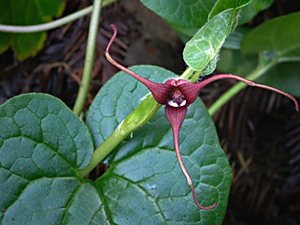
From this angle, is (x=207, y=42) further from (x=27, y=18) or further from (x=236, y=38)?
(x=27, y=18)

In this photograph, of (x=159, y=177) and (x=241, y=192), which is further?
(x=241, y=192)

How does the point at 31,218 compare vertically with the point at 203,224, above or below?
above

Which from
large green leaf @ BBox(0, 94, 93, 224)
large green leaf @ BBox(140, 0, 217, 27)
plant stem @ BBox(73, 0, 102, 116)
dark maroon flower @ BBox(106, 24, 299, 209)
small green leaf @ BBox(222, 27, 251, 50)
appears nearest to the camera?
dark maroon flower @ BBox(106, 24, 299, 209)

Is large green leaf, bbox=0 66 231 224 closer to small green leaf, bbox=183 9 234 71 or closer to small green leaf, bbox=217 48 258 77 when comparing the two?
small green leaf, bbox=183 9 234 71

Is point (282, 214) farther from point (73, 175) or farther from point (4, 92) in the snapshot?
point (4, 92)

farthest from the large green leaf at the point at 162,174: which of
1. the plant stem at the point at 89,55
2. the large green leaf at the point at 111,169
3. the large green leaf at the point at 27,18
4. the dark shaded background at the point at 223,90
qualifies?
the large green leaf at the point at 27,18

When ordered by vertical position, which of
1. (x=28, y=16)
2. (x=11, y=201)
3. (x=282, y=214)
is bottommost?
(x=282, y=214)

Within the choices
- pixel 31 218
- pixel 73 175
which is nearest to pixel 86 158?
pixel 73 175

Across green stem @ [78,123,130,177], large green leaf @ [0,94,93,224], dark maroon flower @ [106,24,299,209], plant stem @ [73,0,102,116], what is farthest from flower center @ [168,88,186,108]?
plant stem @ [73,0,102,116]
